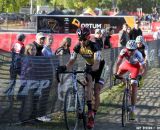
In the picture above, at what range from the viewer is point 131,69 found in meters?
10.6

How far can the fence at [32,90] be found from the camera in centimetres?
888

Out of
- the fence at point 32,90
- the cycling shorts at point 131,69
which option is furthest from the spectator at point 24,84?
the cycling shorts at point 131,69

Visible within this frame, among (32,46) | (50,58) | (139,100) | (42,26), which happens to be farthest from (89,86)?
(42,26)

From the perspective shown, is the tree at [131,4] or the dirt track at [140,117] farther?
the tree at [131,4]

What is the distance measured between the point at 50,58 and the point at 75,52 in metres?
0.99

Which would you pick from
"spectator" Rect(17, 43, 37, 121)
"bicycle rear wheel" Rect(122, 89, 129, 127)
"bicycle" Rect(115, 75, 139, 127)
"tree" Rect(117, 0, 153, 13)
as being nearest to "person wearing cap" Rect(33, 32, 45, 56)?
"spectator" Rect(17, 43, 37, 121)

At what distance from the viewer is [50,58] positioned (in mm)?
9930

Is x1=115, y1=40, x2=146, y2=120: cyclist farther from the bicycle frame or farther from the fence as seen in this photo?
the fence

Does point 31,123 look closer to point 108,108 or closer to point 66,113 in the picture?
point 66,113

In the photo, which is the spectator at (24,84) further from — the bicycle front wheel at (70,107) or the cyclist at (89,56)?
the bicycle front wheel at (70,107)

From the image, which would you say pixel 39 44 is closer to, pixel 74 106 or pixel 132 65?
pixel 132 65

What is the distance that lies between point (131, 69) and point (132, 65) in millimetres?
155

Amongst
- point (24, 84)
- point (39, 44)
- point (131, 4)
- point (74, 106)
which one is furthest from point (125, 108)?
point (131, 4)

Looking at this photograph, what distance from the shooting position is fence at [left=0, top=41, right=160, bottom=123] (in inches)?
349
